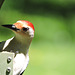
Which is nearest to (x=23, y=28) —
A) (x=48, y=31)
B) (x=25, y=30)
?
(x=25, y=30)

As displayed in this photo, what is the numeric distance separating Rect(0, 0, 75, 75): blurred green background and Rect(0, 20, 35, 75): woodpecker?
1.75m

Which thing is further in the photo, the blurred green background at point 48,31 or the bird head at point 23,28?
the blurred green background at point 48,31

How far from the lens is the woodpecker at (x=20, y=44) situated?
1250 mm

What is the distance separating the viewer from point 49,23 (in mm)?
4113

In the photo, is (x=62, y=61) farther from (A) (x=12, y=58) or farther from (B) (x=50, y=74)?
(A) (x=12, y=58)

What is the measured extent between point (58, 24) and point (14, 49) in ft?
9.60

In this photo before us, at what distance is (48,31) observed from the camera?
394 centimetres

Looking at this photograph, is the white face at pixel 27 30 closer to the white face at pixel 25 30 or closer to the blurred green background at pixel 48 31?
the white face at pixel 25 30

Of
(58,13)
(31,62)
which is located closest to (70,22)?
(58,13)

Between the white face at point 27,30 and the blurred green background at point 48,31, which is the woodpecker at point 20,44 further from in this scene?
the blurred green background at point 48,31

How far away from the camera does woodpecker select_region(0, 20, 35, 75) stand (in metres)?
1.25

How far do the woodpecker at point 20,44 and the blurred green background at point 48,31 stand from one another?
1.75m

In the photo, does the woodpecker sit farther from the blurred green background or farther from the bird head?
the blurred green background

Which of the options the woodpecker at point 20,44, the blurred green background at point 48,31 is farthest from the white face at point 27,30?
the blurred green background at point 48,31
